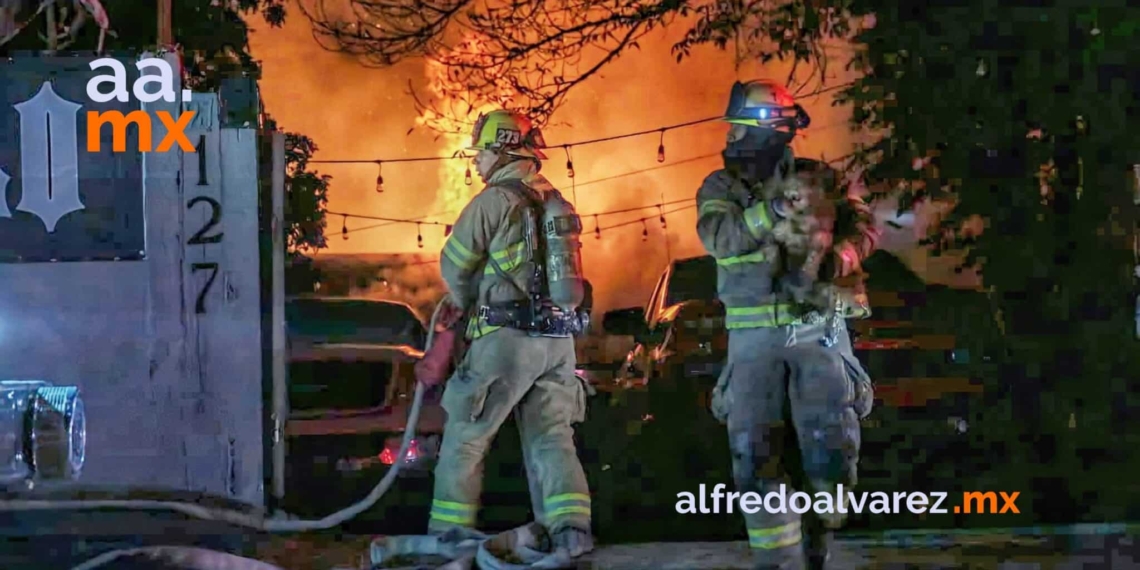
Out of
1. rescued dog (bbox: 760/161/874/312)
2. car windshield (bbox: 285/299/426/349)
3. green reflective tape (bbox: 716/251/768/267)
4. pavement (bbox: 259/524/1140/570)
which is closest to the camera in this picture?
rescued dog (bbox: 760/161/874/312)

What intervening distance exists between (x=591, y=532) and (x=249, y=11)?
268 centimetres

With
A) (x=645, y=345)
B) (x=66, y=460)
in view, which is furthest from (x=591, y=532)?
(x=66, y=460)

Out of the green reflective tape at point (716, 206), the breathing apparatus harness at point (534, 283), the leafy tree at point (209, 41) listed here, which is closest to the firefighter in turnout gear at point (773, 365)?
the green reflective tape at point (716, 206)

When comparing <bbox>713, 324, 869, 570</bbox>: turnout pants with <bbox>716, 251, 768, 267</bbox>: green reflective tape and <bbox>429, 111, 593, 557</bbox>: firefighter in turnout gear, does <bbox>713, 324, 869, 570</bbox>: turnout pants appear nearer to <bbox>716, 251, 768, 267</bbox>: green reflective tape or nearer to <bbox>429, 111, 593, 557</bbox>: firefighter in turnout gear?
<bbox>716, 251, 768, 267</bbox>: green reflective tape

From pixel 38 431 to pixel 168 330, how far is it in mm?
645

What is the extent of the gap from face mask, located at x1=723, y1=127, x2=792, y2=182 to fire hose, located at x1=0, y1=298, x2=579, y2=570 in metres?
1.37

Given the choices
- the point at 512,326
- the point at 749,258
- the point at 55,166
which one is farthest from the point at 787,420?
the point at 55,166

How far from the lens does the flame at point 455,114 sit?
5.00 metres

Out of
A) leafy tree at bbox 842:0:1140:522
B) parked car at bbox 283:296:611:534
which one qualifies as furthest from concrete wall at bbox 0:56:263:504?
leafy tree at bbox 842:0:1140:522

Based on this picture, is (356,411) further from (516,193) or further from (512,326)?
(516,193)

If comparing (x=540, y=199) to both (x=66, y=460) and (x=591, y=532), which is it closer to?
(x=591, y=532)

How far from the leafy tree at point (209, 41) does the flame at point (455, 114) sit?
0.51 metres

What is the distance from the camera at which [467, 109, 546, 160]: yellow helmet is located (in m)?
4.79

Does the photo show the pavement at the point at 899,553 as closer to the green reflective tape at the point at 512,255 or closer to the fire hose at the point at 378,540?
the fire hose at the point at 378,540
